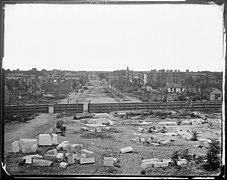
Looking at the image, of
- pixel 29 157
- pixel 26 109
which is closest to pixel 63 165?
pixel 29 157

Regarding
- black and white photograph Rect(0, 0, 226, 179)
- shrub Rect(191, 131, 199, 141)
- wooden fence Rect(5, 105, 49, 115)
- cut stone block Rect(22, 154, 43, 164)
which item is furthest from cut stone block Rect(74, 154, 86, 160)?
shrub Rect(191, 131, 199, 141)

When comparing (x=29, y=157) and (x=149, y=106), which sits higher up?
(x=149, y=106)

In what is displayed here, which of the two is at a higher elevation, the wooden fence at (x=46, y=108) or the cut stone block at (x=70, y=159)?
the wooden fence at (x=46, y=108)

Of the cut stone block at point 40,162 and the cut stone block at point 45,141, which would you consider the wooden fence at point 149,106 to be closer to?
the cut stone block at point 45,141

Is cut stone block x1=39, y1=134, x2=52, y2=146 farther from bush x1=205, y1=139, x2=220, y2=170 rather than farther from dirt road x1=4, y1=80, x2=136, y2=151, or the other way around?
bush x1=205, y1=139, x2=220, y2=170

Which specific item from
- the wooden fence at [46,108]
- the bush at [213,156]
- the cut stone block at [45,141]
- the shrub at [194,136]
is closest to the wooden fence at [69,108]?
the wooden fence at [46,108]

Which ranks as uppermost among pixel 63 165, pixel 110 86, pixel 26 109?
pixel 110 86

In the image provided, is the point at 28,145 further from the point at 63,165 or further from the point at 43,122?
the point at 63,165

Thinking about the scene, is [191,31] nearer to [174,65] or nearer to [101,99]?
[174,65]
